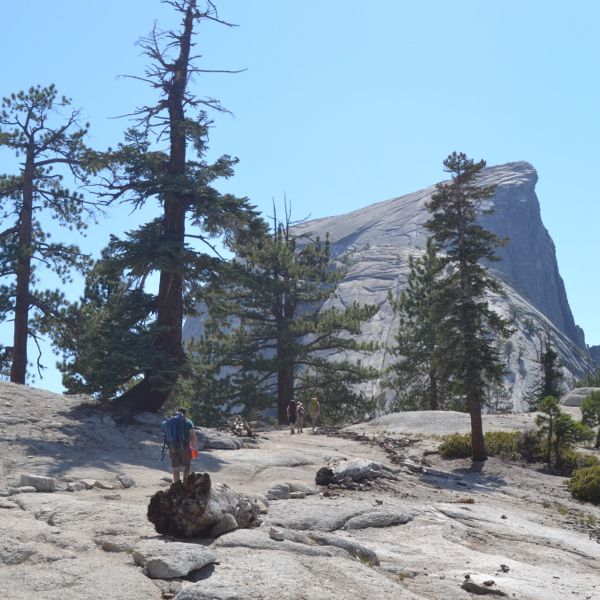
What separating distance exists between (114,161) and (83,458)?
36.7 feet

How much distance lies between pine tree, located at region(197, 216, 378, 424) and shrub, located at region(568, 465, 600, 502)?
14614 mm

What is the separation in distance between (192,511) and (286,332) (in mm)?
25055

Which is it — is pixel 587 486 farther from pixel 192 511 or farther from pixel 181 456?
pixel 192 511

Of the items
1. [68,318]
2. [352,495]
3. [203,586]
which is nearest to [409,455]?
[352,495]

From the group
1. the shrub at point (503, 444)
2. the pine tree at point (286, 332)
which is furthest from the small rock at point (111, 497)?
the pine tree at point (286, 332)

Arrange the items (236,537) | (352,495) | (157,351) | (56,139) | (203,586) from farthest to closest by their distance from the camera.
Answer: (56,139) < (157,351) < (352,495) < (236,537) < (203,586)

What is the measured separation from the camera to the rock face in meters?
134

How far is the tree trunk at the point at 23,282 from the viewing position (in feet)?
85.2

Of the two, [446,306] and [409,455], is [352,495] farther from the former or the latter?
[446,306]

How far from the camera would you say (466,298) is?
25.3m

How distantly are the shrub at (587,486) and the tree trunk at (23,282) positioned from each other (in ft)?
61.8

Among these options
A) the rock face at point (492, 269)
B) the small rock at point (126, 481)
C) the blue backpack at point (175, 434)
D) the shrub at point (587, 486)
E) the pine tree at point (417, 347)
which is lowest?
the shrub at point (587, 486)

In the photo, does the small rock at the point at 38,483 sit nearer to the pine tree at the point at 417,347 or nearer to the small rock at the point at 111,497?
the small rock at the point at 111,497

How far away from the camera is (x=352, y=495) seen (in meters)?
15.2
